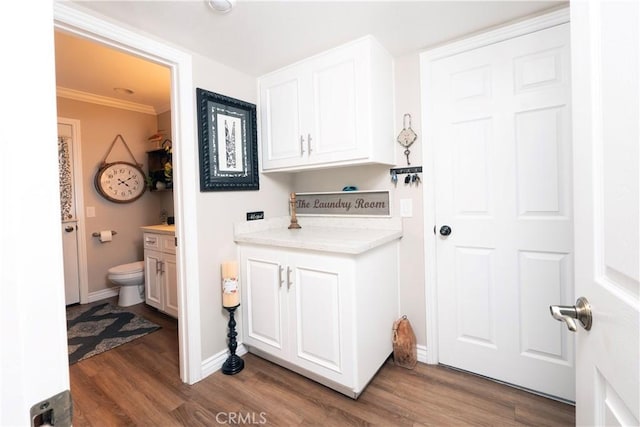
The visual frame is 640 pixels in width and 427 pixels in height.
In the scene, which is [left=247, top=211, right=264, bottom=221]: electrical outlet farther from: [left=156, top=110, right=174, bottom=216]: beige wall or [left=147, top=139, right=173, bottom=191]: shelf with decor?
[left=156, top=110, right=174, bottom=216]: beige wall

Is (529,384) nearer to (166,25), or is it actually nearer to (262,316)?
(262,316)

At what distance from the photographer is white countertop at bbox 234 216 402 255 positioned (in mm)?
1672

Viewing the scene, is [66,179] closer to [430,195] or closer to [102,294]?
[102,294]

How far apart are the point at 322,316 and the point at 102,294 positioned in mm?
3191

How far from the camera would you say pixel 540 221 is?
5.37ft

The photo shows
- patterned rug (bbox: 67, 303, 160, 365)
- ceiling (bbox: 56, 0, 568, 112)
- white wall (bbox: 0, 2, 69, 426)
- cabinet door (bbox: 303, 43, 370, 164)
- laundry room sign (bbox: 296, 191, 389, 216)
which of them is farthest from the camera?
patterned rug (bbox: 67, 303, 160, 365)

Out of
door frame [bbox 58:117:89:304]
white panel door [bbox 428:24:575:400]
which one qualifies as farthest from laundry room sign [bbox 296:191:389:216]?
door frame [bbox 58:117:89:304]

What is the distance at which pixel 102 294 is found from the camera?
138 inches

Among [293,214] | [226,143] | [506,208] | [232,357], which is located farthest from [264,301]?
[506,208]

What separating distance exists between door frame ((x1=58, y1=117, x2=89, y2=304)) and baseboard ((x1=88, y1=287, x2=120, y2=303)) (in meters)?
0.05

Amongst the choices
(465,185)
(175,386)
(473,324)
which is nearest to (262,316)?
(175,386)

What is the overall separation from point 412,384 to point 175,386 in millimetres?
1487

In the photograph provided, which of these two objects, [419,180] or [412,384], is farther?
[419,180]

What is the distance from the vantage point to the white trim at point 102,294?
3.40m
